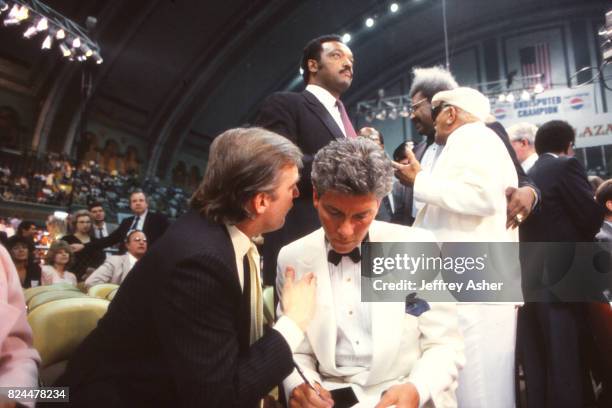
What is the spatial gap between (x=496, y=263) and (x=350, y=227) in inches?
27.6

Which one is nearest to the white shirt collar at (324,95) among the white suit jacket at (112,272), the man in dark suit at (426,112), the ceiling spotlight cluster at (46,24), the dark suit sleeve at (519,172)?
the man in dark suit at (426,112)

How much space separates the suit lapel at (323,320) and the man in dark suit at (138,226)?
343 centimetres

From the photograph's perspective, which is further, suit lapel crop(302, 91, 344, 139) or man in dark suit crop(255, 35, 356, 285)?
suit lapel crop(302, 91, 344, 139)

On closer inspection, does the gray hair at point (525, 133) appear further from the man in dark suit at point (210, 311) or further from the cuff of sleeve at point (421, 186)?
the man in dark suit at point (210, 311)

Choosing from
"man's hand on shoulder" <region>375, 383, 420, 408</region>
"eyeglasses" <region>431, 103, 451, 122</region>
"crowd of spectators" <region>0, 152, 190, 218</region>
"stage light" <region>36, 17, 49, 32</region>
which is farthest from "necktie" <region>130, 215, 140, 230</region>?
"crowd of spectators" <region>0, 152, 190, 218</region>

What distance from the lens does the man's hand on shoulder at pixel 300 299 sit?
1.15 meters

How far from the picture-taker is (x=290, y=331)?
1.12 m

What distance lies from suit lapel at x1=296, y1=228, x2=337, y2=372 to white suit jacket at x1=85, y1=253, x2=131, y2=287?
3.22m

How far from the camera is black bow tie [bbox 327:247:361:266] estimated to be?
1.33 m

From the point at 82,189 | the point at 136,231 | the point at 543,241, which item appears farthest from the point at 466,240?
the point at 82,189

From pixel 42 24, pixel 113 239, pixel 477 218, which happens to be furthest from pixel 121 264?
pixel 42 24

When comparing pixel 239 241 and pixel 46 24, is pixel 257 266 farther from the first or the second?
pixel 46 24

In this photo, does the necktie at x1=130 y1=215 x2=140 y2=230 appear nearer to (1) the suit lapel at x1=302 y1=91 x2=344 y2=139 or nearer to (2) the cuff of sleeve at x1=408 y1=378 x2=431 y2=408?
(1) the suit lapel at x1=302 y1=91 x2=344 y2=139

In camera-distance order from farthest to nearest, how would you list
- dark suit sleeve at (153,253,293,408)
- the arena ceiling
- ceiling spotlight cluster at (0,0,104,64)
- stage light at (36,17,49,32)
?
the arena ceiling, stage light at (36,17,49,32), ceiling spotlight cluster at (0,0,104,64), dark suit sleeve at (153,253,293,408)
